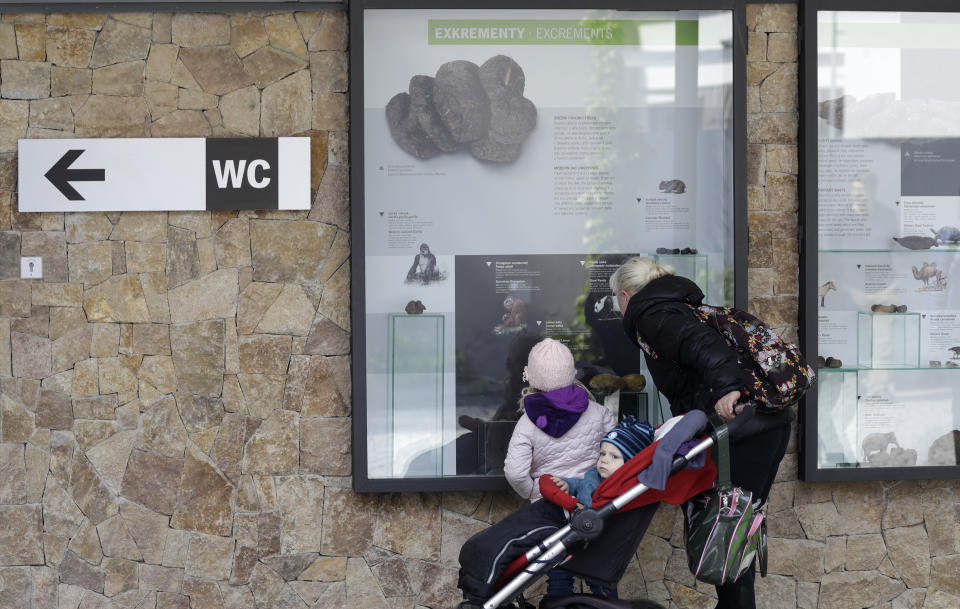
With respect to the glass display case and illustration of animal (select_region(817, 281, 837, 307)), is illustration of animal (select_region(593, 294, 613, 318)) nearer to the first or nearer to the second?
the glass display case

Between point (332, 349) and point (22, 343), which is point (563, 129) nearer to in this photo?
point (332, 349)

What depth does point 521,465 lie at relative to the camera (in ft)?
12.2

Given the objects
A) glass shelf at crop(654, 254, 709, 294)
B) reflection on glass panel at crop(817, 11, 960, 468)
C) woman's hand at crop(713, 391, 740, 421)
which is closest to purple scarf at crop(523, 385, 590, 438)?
woman's hand at crop(713, 391, 740, 421)

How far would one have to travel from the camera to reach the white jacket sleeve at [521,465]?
373cm

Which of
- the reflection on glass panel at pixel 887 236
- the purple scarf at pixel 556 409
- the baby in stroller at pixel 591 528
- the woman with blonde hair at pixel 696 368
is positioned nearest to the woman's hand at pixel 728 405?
the woman with blonde hair at pixel 696 368

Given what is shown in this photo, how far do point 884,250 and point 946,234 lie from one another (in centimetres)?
35

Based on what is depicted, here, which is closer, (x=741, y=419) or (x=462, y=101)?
(x=741, y=419)

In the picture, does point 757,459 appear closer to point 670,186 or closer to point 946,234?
point 670,186

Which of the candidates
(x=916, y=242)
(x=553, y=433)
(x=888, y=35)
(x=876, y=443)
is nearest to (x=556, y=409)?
(x=553, y=433)

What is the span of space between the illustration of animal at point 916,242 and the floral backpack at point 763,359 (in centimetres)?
133

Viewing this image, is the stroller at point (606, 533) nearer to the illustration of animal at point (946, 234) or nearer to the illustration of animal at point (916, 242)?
the illustration of animal at point (916, 242)

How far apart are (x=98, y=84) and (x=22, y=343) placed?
1369 mm

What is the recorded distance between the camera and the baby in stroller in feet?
10.6

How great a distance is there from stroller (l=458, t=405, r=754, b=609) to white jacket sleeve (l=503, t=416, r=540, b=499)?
11.3 inches
